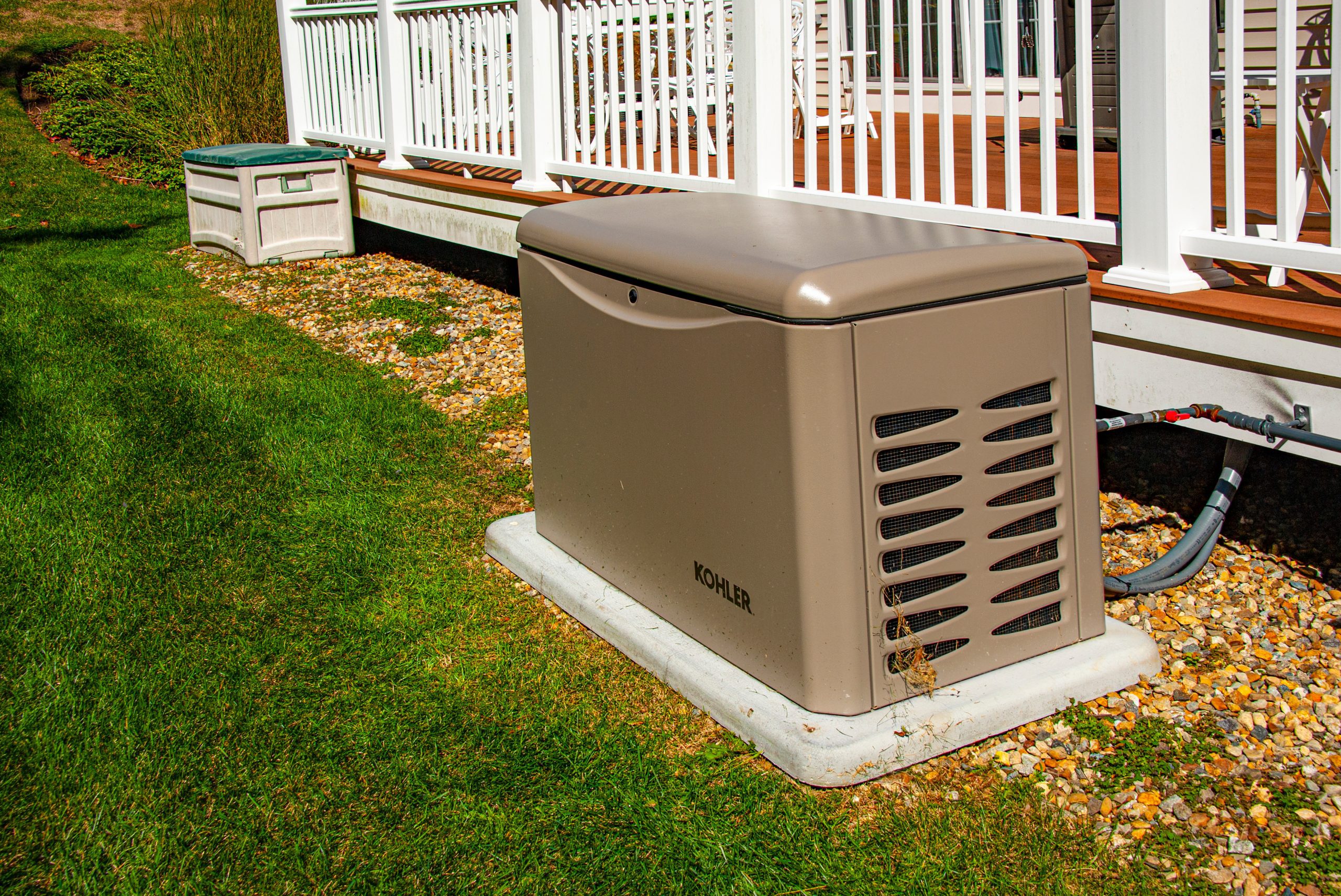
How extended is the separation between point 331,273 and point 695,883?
7.03 metres

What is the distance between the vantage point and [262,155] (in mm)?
8367

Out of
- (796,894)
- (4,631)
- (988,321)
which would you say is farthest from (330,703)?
(988,321)

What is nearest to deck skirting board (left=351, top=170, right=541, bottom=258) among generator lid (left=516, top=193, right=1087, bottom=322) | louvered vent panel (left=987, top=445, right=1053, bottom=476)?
generator lid (left=516, top=193, right=1087, bottom=322)

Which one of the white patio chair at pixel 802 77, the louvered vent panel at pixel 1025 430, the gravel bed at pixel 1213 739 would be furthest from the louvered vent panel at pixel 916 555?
the white patio chair at pixel 802 77

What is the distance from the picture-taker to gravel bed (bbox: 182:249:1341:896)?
7.84 feet

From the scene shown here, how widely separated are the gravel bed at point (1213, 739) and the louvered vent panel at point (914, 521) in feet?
1.75

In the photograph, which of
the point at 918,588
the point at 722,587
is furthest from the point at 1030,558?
the point at 722,587

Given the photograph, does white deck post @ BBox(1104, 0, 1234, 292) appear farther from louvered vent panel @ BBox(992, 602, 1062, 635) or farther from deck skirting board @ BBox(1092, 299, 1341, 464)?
louvered vent panel @ BBox(992, 602, 1062, 635)

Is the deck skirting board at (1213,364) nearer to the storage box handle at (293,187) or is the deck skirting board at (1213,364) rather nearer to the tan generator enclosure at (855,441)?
the tan generator enclosure at (855,441)

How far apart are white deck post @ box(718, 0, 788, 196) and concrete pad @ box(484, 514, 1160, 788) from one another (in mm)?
2411

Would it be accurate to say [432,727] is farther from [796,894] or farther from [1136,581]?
[1136,581]

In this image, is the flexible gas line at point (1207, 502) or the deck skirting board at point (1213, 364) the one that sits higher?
the deck skirting board at point (1213, 364)

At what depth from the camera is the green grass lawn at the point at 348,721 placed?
94.9 inches

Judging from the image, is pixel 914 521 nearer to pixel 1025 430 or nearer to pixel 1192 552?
pixel 1025 430
